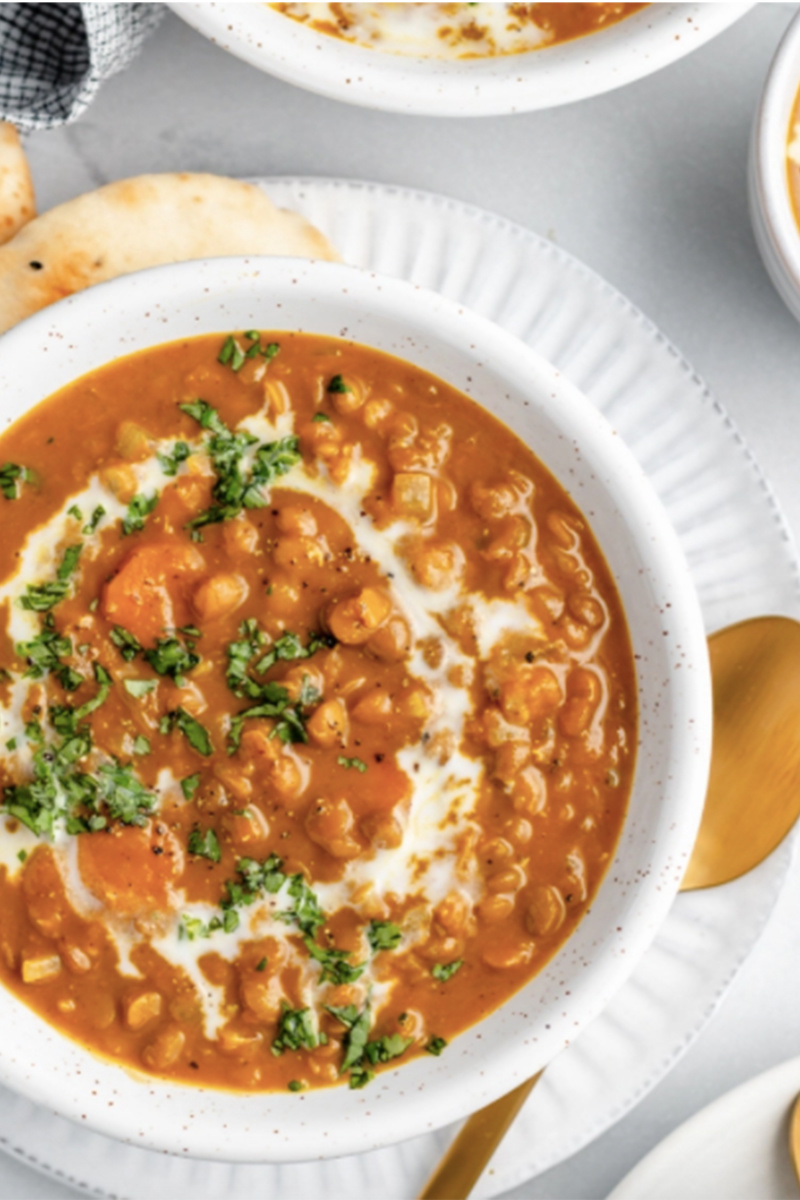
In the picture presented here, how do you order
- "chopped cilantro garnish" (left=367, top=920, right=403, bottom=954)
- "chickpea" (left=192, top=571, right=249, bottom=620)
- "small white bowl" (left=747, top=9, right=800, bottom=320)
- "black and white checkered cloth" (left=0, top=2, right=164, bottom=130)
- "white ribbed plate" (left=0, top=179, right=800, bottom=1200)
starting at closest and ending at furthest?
1. "chickpea" (left=192, top=571, right=249, bottom=620)
2. "chopped cilantro garnish" (left=367, top=920, right=403, bottom=954)
3. "small white bowl" (left=747, top=9, right=800, bottom=320)
4. "black and white checkered cloth" (left=0, top=2, right=164, bottom=130)
5. "white ribbed plate" (left=0, top=179, right=800, bottom=1200)

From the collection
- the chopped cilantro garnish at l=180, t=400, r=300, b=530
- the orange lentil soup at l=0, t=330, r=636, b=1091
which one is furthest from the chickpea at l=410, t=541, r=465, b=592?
the chopped cilantro garnish at l=180, t=400, r=300, b=530

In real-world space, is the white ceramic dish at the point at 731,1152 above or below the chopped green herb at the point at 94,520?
below

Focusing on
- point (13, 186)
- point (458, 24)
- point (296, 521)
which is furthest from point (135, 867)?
point (458, 24)

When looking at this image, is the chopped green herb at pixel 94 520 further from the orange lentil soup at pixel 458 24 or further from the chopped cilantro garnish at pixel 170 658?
the orange lentil soup at pixel 458 24

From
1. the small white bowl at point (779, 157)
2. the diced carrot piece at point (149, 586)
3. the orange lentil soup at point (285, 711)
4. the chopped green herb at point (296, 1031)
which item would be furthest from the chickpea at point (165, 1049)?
the small white bowl at point (779, 157)

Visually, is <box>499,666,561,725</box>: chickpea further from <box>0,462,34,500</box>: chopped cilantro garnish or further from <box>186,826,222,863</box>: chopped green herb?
<box>0,462,34,500</box>: chopped cilantro garnish
